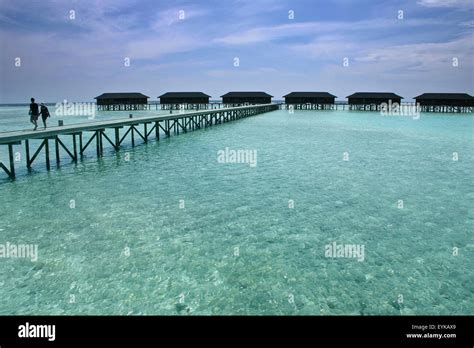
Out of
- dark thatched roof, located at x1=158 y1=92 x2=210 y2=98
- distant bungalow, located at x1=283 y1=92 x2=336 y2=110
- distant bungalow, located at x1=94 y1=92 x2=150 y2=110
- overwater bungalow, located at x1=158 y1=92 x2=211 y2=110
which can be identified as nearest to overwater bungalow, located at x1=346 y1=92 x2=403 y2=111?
distant bungalow, located at x1=283 y1=92 x2=336 y2=110

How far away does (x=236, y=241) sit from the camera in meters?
7.57

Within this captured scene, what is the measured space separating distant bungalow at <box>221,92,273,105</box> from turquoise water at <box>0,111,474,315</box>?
221ft

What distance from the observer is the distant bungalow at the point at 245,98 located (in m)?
79.9

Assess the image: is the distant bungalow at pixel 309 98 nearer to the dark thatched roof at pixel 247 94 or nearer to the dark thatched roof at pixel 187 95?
the dark thatched roof at pixel 247 94

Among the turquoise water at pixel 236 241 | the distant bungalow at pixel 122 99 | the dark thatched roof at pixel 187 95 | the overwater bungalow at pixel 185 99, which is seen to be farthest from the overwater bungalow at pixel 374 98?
the turquoise water at pixel 236 241

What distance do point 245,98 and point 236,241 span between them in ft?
247

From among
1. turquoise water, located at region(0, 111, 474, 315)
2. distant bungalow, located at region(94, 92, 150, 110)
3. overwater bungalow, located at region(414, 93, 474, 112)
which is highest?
distant bungalow, located at region(94, 92, 150, 110)

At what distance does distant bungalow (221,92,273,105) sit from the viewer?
79875 millimetres

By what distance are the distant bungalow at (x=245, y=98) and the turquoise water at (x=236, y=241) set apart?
221 feet

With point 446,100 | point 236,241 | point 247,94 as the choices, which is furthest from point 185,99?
point 236,241

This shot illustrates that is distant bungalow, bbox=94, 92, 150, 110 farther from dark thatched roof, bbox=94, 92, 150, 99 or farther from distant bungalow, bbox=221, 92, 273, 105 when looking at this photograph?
distant bungalow, bbox=221, 92, 273, 105

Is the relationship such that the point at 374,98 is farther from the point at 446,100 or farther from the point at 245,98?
the point at 245,98
